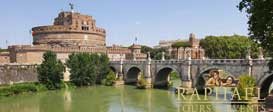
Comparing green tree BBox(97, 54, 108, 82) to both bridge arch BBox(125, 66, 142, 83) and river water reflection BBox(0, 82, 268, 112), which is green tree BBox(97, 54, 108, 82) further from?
river water reflection BBox(0, 82, 268, 112)

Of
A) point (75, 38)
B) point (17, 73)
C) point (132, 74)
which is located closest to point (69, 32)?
point (75, 38)

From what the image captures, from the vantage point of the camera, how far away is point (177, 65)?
38.1 metres

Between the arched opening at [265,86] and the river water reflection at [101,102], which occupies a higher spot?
the arched opening at [265,86]

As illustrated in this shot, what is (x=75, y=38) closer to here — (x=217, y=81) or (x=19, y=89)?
(x=19, y=89)

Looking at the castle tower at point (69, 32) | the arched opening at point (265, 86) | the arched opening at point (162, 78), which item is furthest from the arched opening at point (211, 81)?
the castle tower at point (69, 32)

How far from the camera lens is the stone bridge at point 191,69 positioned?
28.5 m

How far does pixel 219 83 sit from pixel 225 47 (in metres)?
15.2

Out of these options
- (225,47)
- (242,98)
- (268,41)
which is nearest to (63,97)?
(242,98)

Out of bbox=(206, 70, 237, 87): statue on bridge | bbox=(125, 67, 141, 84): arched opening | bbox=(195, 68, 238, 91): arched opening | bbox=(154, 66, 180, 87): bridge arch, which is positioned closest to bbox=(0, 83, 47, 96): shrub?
bbox=(125, 67, 141, 84): arched opening

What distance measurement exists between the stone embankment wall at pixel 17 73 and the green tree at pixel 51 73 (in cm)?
320

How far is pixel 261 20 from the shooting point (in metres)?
13.7

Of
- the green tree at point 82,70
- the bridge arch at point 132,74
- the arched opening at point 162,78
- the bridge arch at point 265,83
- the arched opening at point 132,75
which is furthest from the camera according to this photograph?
the arched opening at point 132,75

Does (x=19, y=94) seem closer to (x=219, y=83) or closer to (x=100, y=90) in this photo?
(x=100, y=90)

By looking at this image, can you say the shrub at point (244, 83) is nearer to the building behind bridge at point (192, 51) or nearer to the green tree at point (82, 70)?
the green tree at point (82, 70)
